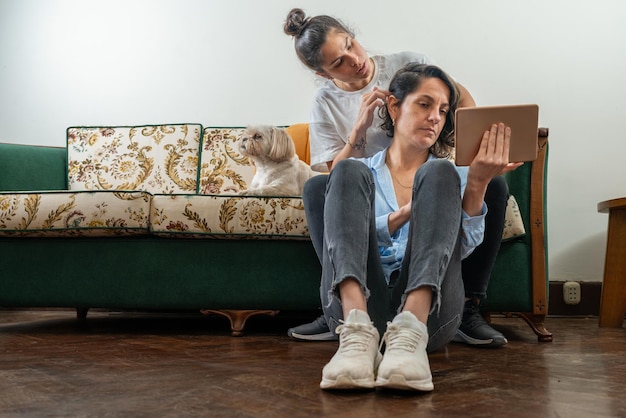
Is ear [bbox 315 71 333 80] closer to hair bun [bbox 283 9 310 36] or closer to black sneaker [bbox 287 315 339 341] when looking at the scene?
hair bun [bbox 283 9 310 36]

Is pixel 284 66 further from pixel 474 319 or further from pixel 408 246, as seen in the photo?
pixel 408 246

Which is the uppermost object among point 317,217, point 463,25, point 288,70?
point 463,25

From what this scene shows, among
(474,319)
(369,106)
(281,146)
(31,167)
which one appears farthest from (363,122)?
(31,167)

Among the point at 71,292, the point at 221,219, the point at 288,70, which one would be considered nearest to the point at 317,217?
the point at 221,219

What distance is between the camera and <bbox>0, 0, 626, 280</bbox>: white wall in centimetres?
266

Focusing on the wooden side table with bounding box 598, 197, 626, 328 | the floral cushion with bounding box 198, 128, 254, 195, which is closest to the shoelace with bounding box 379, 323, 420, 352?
the wooden side table with bounding box 598, 197, 626, 328

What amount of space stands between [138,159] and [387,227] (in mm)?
1695

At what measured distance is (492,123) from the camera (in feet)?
4.13

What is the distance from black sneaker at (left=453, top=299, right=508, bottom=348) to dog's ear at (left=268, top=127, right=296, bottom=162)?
104 cm

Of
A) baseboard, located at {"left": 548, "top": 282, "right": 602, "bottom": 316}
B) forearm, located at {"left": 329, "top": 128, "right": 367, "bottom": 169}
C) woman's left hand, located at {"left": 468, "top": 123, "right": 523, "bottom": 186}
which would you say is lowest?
baseboard, located at {"left": 548, "top": 282, "right": 602, "bottom": 316}

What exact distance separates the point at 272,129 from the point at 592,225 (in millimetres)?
1414

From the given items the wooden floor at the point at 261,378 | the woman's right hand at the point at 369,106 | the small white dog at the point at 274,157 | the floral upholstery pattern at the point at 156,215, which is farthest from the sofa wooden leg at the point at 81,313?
the woman's right hand at the point at 369,106

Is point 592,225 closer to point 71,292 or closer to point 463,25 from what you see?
point 463,25

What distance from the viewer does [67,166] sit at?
2.80 metres
